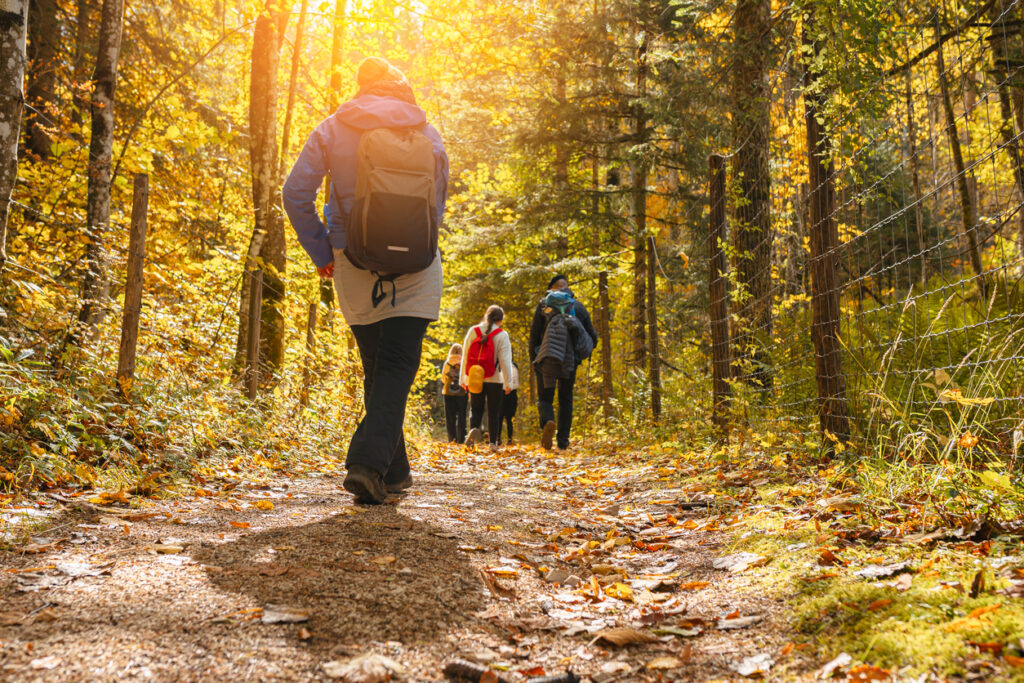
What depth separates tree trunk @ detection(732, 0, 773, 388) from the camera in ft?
24.9

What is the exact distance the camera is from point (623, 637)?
222cm

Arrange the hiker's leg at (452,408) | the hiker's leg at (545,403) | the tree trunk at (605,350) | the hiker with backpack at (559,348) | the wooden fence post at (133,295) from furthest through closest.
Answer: the tree trunk at (605,350), the hiker's leg at (452,408), the hiker's leg at (545,403), the hiker with backpack at (559,348), the wooden fence post at (133,295)

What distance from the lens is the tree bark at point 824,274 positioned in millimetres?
4564

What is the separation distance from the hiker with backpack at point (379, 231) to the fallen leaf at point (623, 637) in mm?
2018

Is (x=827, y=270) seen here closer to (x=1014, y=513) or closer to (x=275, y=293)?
(x=1014, y=513)

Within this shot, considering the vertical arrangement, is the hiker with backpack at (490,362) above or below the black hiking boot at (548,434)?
above

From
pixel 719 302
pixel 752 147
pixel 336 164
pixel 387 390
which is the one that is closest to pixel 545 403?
pixel 719 302

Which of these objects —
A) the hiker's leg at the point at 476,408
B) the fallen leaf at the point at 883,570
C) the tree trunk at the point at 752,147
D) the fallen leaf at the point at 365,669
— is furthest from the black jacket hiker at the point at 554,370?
the fallen leaf at the point at 365,669

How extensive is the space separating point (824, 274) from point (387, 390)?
2942mm

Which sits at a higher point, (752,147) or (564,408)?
(752,147)

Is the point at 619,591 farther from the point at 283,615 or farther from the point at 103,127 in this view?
the point at 103,127

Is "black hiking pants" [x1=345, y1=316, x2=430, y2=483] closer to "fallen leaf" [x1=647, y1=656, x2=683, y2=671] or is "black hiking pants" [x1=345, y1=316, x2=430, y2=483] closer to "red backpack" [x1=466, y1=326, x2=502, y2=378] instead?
"fallen leaf" [x1=647, y1=656, x2=683, y2=671]

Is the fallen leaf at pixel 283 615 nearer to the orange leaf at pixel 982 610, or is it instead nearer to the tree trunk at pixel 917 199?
the orange leaf at pixel 982 610

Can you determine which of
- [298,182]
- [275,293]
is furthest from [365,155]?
[275,293]
